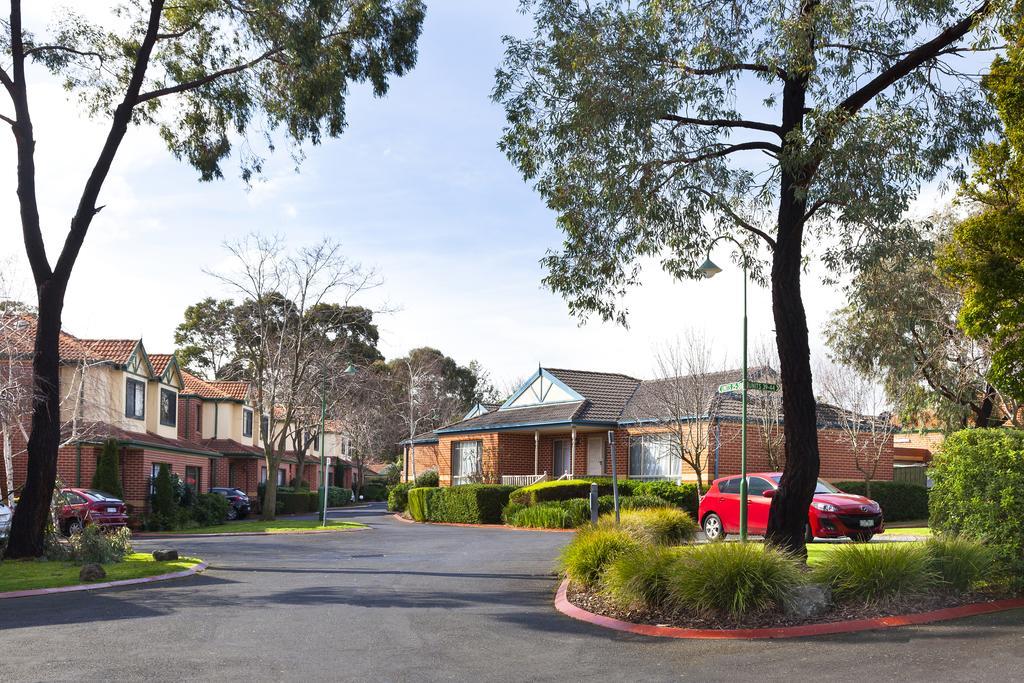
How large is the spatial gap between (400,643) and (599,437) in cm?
2947

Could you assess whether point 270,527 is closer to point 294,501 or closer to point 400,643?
point 294,501

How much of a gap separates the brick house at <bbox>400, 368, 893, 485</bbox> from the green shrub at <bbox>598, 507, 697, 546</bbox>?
13.9m

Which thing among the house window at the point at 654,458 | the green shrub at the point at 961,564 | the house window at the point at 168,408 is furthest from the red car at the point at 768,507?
the house window at the point at 168,408

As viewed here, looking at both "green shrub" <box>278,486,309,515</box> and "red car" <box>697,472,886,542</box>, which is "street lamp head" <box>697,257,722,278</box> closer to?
"red car" <box>697,472,886,542</box>

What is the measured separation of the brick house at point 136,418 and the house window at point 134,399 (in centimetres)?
4

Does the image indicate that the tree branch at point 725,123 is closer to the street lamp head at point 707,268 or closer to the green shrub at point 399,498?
the street lamp head at point 707,268

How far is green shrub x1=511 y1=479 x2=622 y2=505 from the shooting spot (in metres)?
31.7

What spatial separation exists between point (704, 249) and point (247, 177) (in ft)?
38.0

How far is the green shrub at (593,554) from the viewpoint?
1315cm

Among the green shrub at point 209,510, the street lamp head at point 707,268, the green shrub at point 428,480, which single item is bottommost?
the green shrub at point 209,510

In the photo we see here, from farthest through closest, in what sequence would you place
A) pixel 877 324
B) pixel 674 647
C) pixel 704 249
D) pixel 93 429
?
pixel 93 429
pixel 877 324
pixel 704 249
pixel 674 647

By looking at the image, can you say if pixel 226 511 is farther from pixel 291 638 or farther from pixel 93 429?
pixel 291 638

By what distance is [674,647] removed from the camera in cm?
957

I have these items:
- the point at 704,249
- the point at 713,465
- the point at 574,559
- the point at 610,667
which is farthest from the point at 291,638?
the point at 713,465
